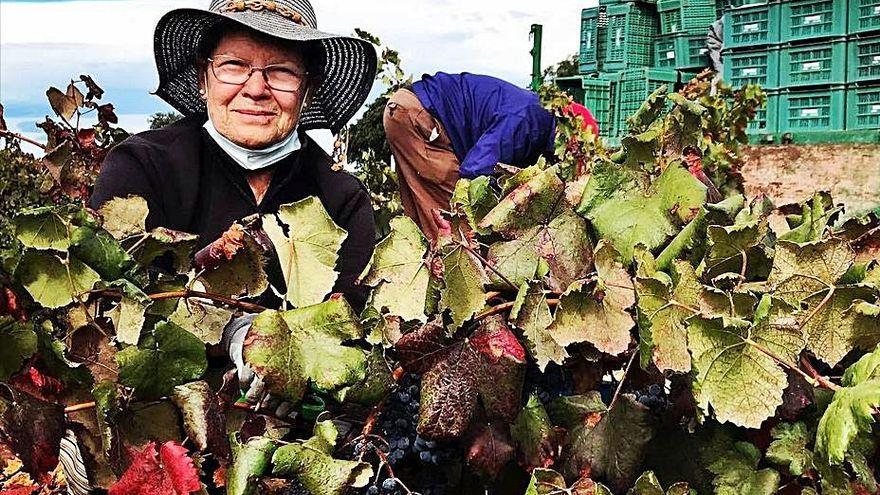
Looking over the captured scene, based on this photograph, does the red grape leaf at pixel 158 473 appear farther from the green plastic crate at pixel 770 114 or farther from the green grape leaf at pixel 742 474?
the green plastic crate at pixel 770 114

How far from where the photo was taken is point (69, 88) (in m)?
2.53

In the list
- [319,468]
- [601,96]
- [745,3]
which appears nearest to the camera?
[319,468]

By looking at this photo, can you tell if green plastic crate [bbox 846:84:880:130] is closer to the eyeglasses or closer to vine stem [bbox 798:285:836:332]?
the eyeglasses

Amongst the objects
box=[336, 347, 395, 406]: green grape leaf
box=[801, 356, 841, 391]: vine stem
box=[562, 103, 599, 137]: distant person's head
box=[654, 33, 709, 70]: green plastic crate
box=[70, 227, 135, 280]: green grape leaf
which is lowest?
box=[336, 347, 395, 406]: green grape leaf

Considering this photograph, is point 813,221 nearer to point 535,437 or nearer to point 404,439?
point 535,437

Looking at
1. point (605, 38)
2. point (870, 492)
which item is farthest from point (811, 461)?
point (605, 38)

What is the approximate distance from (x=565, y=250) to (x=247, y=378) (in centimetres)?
38

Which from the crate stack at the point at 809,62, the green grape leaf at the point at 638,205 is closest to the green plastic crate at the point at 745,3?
the crate stack at the point at 809,62

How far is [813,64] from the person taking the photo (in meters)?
7.53

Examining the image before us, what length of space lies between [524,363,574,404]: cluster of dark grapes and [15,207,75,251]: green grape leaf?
502 mm

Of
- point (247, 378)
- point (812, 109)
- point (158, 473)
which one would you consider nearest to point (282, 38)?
point (247, 378)

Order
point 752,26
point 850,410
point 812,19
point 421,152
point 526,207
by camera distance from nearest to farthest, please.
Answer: point 850,410, point 526,207, point 421,152, point 812,19, point 752,26

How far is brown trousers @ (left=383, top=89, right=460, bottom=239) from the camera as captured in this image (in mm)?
4688

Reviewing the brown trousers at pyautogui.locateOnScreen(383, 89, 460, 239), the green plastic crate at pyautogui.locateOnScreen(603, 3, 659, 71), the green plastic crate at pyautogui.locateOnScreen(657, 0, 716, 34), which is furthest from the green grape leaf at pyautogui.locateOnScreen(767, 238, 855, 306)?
the green plastic crate at pyautogui.locateOnScreen(603, 3, 659, 71)
